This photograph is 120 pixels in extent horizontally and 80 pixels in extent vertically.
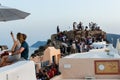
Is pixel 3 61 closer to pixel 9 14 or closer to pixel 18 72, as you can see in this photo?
pixel 18 72

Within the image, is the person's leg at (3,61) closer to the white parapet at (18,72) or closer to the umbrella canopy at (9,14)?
the white parapet at (18,72)

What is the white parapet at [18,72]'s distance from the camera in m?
6.91

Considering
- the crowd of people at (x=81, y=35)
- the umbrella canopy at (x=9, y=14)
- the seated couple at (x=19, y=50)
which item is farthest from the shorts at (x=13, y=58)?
the crowd of people at (x=81, y=35)

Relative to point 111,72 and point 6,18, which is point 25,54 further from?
point 111,72

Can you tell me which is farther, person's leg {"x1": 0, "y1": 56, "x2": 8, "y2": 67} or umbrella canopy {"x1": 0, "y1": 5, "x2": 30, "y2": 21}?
umbrella canopy {"x1": 0, "y1": 5, "x2": 30, "y2": 21}

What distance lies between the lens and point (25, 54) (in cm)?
955

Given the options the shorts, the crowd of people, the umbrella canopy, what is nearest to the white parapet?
the shorts

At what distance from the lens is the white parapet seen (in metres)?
6.91

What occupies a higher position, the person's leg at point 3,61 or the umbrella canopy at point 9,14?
the umbrella canopy at point 9,14

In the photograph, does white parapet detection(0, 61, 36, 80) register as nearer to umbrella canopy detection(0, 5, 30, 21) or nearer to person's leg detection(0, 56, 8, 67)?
person's leg detection(0, 56, 8, 67)

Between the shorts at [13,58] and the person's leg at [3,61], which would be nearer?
the person's leg at [3,61]

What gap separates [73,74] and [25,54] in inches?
302

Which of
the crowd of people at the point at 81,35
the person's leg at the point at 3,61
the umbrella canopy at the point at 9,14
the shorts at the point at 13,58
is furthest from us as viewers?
the crowd of people at the point at 81,35

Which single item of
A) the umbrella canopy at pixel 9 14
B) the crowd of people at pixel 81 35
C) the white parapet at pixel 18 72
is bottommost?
the crowd of people at pixel 81 35
